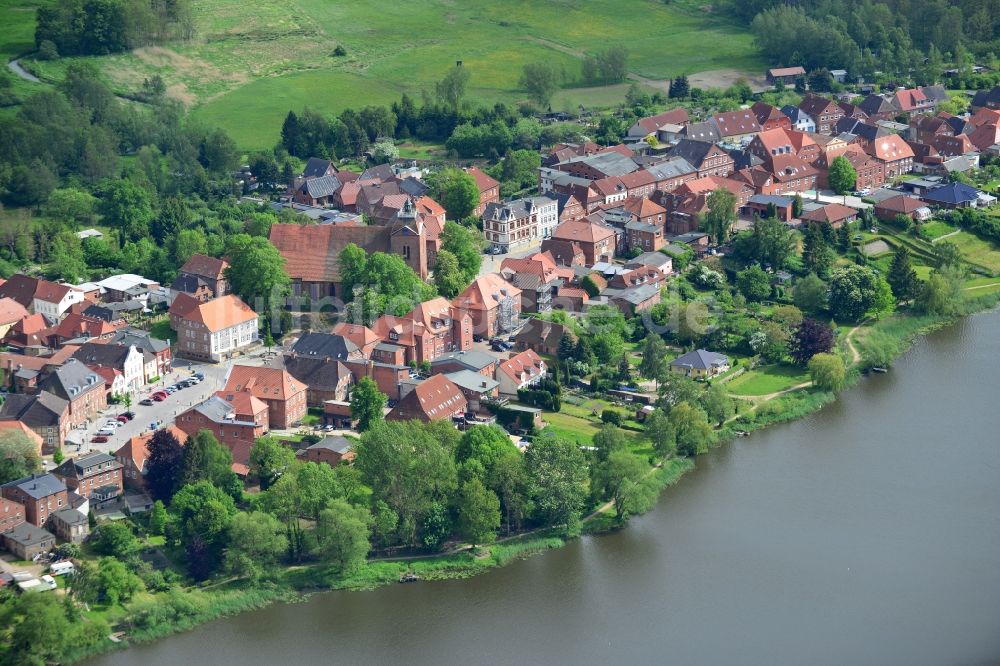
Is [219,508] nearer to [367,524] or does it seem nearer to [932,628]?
[367,524]

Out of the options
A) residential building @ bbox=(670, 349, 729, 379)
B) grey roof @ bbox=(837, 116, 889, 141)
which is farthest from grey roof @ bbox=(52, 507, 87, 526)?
grey roof @ bbox=(837, 116, 889, 141)

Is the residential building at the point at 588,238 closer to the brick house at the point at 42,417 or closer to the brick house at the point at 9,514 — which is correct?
the brick house at the point at 42,417

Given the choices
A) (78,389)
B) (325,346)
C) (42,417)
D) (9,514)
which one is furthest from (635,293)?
(9,514)

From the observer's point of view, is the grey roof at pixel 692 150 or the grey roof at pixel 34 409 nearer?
the grey roof at pixel 34 409

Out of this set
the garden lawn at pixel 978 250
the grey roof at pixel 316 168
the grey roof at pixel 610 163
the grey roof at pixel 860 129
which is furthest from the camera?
the grey roof at pixel 860 129

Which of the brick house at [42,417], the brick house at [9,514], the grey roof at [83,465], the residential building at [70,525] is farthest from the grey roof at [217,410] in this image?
the brick house at [9,514]

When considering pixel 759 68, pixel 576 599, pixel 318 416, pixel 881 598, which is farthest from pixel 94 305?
pixel 759 68

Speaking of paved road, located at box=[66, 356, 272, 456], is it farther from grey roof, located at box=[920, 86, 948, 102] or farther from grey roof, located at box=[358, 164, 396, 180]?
grey roof, located at box=[920, 86, 948, 102]
